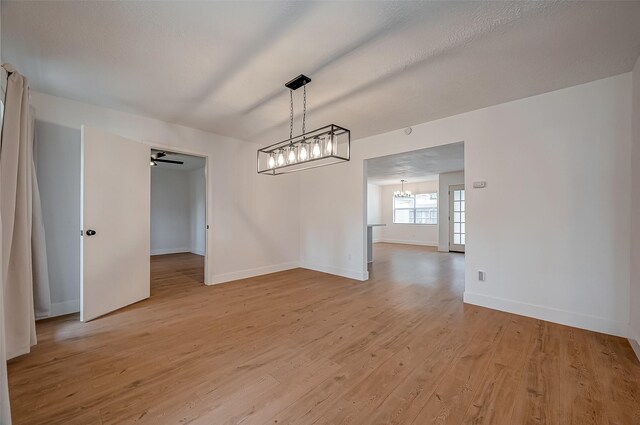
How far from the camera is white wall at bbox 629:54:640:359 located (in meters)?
2.21

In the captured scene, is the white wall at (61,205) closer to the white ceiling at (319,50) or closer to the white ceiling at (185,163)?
the white ceiling at (319,50)

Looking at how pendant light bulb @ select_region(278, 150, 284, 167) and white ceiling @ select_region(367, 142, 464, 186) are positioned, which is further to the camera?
white ceiling @ select_region(367, 142, 464, 186)

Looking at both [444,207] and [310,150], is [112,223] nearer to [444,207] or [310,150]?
[310,150]

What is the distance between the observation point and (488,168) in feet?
10.7

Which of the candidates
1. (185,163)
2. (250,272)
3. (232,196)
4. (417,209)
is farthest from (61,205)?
(417,209)

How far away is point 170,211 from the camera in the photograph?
795 cm

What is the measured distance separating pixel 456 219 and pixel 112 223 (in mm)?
8491

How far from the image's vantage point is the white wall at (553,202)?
2525mm

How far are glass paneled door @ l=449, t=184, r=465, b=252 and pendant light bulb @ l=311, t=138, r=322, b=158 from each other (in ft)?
22.8

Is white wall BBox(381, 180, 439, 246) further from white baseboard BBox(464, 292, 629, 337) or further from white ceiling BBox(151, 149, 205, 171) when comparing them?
white ceiling BBox(151, 149, 205, 171)

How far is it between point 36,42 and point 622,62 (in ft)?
16.7

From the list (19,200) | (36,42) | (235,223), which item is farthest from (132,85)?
(235,223)

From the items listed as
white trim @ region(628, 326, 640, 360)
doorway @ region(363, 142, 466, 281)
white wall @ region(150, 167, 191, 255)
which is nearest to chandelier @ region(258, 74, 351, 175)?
doorway @ region(363, 142, 466, 281)

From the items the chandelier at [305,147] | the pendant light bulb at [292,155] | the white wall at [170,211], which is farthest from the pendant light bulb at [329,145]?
the white wall at [170,211]
